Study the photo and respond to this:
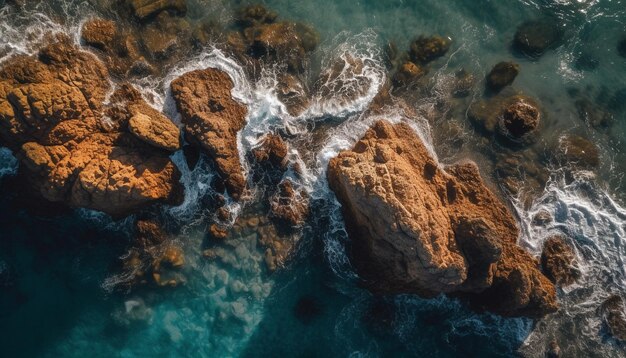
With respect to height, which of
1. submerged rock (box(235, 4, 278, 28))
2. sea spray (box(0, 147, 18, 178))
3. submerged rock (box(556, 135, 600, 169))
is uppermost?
submerged rock (box(235, 4, 278, 28))

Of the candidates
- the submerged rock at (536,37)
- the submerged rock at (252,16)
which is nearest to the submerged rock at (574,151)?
the submerged rock at (536,37)

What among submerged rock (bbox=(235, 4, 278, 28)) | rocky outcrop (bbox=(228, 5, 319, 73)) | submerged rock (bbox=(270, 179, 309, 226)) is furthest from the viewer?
submerged rock (bbox=(235, 4, 278, 28))

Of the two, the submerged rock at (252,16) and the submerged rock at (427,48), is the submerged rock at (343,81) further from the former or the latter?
the submerged rock at (252,16)

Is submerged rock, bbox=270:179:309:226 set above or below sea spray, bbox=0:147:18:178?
below

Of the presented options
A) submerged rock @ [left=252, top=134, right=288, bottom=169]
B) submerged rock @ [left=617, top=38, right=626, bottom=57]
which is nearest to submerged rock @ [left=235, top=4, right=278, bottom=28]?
submerged rock @ [left=252, top=134, right=288, bottom=169]

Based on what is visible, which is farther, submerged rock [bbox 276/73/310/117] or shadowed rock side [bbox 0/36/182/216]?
submerged rock [bbox 276/73/310/117]

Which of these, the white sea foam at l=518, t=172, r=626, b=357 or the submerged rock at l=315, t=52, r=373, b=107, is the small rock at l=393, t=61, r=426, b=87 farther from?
the white sea foam at l=518, t=172, r=626, b=357

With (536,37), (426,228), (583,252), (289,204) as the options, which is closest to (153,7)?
(289,204)

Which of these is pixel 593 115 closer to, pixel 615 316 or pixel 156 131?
pixel 615 316
